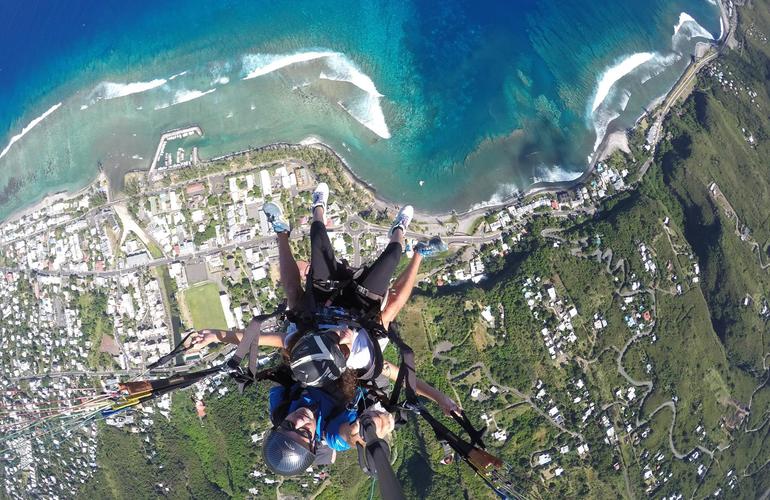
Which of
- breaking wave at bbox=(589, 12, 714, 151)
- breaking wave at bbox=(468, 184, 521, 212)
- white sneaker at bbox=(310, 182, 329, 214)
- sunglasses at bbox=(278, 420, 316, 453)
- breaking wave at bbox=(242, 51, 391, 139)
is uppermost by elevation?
breaking wave at bbox=(242, 51, 391, 139)

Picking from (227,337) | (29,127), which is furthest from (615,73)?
(29,127)

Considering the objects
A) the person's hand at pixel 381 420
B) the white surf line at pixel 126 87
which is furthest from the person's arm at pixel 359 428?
the white surf line at pixel 126 87

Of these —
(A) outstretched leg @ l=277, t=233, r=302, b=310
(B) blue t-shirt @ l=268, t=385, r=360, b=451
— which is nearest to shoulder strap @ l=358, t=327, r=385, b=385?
(B) blue t-shirt @ l=268, t=385, r=360, b=451

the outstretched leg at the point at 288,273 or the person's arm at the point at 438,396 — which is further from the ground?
the outstretched leg at the point at 288,273

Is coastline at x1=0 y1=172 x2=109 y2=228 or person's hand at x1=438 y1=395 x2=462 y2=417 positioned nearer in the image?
person's hand at x1=438 y1=395 x2=462 y2=417

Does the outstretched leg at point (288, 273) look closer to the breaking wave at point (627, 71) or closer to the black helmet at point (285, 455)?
the black helmet at point (285, 455)

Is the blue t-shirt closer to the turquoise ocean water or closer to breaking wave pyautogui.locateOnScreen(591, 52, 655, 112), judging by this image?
the turquoise ocean water

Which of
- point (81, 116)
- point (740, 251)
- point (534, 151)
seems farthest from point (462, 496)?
point (81, 116)
